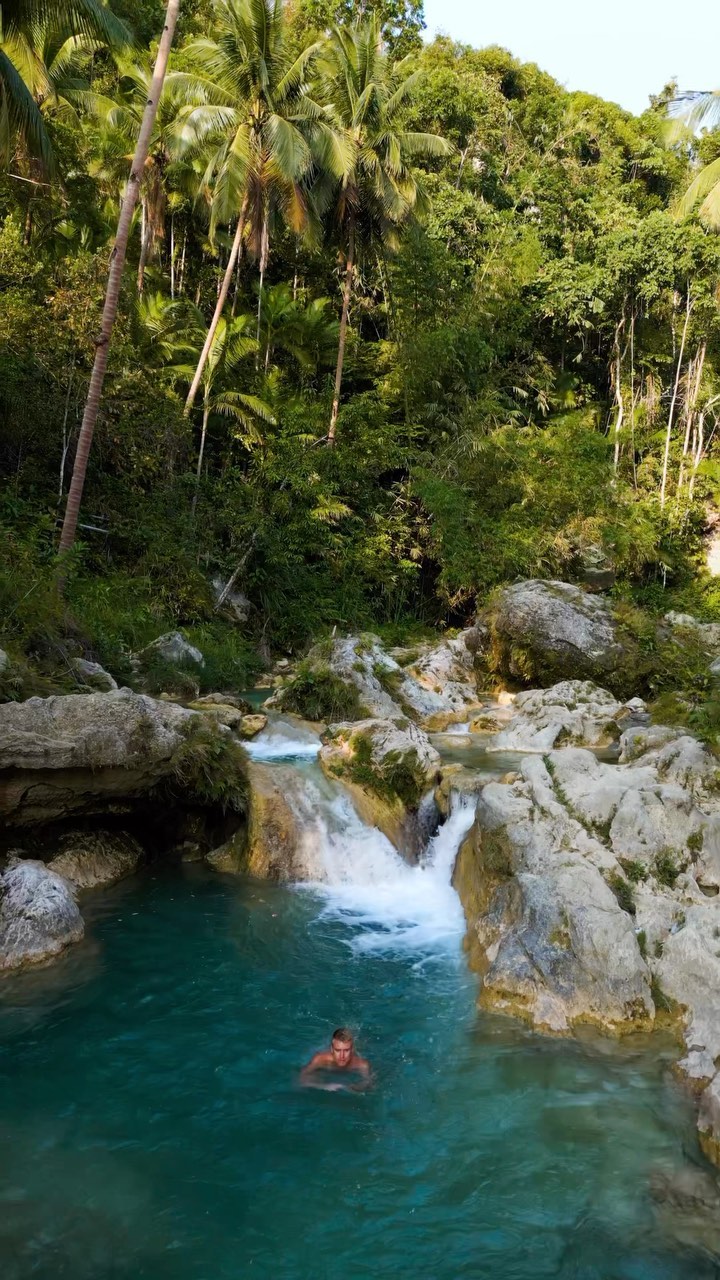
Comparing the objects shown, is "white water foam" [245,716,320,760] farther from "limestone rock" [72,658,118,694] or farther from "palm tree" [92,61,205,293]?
"palm tree" [92,61,205,293]

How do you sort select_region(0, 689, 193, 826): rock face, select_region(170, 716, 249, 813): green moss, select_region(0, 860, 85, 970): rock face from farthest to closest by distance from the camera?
select_region(170, 716, 249, 813): green moss
select_region(0, 689, 193, 826): rock face
select_region(0, 860, 85, 970): rock face

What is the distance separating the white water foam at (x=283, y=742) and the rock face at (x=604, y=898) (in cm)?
339

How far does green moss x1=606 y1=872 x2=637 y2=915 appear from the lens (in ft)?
23.1

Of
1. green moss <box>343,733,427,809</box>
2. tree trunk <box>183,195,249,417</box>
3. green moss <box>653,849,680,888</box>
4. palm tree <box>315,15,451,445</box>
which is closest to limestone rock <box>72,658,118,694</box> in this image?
green moss <box>343,733,427,809</box>

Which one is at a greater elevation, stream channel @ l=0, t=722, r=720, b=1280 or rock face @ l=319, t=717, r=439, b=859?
rock face @ l=319, t=717, r=439, b=859

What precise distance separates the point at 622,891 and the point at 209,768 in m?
4.57

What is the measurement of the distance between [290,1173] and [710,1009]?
3284 millimetres

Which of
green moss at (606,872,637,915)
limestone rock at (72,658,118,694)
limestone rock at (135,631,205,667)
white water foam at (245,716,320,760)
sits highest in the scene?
limestone rock at (72,658,118,694)

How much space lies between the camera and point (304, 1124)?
17.2ft

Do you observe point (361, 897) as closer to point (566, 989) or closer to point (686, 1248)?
point (566, 989)

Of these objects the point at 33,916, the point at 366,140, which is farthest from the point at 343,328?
the point at 33,916

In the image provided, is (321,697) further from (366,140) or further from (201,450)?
(366,140)

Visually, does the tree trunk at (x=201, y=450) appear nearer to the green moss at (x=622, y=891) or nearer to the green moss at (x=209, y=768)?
the green moss at (x=209, y=768)

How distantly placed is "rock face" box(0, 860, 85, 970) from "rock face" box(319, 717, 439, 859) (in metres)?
3.83
